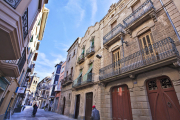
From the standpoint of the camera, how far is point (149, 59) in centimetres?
564

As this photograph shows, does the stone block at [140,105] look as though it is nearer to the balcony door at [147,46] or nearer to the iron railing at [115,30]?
the balcony door at [147,46]

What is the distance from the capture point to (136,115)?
5406 millimetres

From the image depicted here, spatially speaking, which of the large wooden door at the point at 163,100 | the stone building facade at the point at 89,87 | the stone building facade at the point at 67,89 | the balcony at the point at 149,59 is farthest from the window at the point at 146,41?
the stone building facade at the point at 67,89

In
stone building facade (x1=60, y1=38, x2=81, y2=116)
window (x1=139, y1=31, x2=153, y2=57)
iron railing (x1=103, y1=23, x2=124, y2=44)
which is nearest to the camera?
window (x1=139, y1=31, x2=153, y2=57)

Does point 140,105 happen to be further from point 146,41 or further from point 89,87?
point 89,87

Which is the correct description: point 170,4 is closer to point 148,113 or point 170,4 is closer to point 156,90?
point 156,90

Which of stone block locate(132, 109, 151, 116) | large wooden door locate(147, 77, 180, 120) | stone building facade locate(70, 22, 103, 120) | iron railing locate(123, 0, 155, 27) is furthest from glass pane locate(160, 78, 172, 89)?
stone building facade locate(70, 22, 103, 120)

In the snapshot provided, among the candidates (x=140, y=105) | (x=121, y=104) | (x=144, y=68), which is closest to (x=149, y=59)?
(x=144, y=68)

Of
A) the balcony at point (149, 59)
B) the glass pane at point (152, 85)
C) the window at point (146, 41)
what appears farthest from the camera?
the window at point (146, 41)

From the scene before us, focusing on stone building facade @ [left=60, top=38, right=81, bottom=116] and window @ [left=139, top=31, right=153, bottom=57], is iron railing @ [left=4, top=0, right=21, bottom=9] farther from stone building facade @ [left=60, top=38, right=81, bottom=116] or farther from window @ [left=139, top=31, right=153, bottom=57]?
stone building facade @ [left=60, top=38, right=81, bottom=116]

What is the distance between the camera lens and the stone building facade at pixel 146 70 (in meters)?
4.65

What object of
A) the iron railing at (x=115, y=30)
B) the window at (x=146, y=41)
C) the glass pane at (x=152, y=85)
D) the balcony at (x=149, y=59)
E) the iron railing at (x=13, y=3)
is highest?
the iron railing at (x=115, y=30)

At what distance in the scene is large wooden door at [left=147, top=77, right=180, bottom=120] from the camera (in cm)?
434

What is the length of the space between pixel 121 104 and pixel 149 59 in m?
3.52
